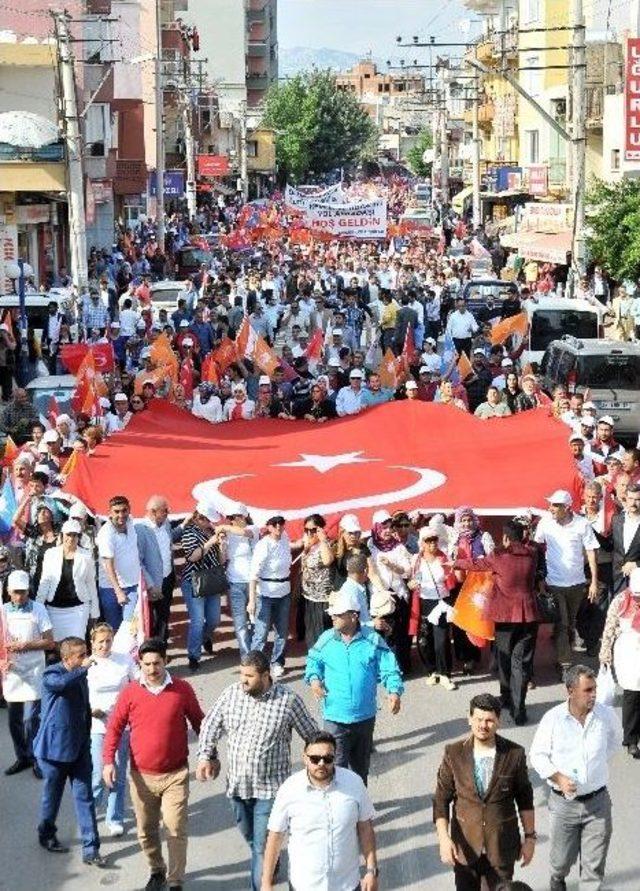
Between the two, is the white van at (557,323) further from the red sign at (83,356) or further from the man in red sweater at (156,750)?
the man in red sweater at (156,750)

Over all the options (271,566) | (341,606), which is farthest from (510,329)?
(341,606)

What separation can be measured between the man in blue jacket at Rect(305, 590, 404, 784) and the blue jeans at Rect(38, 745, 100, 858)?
1.35 metres

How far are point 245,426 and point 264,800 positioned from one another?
9488 mm

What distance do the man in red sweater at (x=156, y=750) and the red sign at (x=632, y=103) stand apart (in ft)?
88.3

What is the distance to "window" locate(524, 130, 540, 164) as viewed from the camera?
222ft

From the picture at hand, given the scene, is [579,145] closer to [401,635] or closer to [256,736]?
[401,635]

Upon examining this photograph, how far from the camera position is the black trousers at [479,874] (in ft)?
26.6

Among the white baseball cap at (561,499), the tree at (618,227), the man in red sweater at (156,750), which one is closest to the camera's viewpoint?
the man in red sweater at (156,750)

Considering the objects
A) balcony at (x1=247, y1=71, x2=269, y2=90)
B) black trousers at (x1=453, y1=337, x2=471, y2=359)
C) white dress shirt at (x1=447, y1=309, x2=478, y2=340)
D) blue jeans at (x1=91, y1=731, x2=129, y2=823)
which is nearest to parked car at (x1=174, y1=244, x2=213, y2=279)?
white dress shirt at (x1=447, y1=309, x2=478, y2=340)

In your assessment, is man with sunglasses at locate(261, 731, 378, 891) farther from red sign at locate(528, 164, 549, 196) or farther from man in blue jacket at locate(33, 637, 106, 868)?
red sign at locate(528, 164, 549, 196)

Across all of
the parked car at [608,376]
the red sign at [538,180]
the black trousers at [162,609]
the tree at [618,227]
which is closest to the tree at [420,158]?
the red sign at [538,180]

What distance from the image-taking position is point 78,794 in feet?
31.9

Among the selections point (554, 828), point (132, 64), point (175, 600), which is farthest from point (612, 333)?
point (132, 64)

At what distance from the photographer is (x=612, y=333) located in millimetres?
34750
